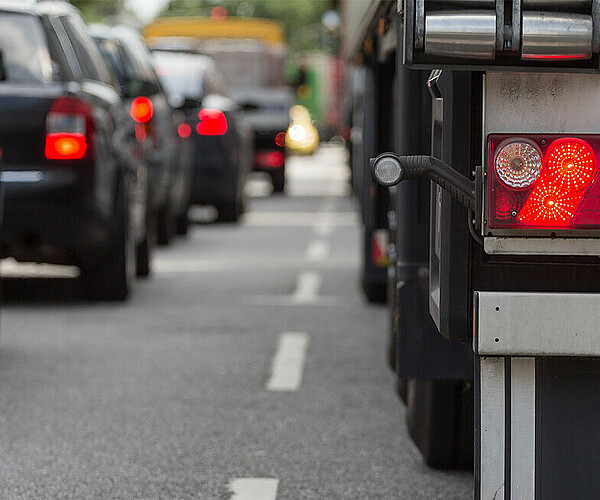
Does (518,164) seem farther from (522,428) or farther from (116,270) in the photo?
(116,270)

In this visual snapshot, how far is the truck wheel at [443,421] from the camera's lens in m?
4.95

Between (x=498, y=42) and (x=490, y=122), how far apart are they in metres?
0.21

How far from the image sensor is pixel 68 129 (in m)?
9.12

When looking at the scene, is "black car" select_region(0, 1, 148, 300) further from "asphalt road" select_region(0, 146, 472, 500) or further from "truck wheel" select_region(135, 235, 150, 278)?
"truck wheel" select_region(135, 235, 150, 278)

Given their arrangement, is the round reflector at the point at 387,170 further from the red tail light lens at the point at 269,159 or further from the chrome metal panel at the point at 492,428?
the red tail light lens at the point at 269,159

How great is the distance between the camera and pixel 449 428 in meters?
5.02

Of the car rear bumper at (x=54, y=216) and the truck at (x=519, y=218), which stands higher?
the truck at (x=519, y=218)

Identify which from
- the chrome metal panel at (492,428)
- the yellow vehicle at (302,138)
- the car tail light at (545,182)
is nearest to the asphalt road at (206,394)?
the chrome metal panel at (492,428)

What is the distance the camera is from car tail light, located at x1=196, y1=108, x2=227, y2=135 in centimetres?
1678

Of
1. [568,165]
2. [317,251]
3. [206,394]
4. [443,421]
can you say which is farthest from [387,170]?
[317,251]

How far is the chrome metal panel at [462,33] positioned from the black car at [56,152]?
594 cm

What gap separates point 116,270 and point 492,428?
6494 millimetres

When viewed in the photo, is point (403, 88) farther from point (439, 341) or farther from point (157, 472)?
point (157, 472)

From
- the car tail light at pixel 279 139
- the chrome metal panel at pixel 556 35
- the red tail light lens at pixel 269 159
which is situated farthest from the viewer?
the red tail light lens at pixel 269 159
